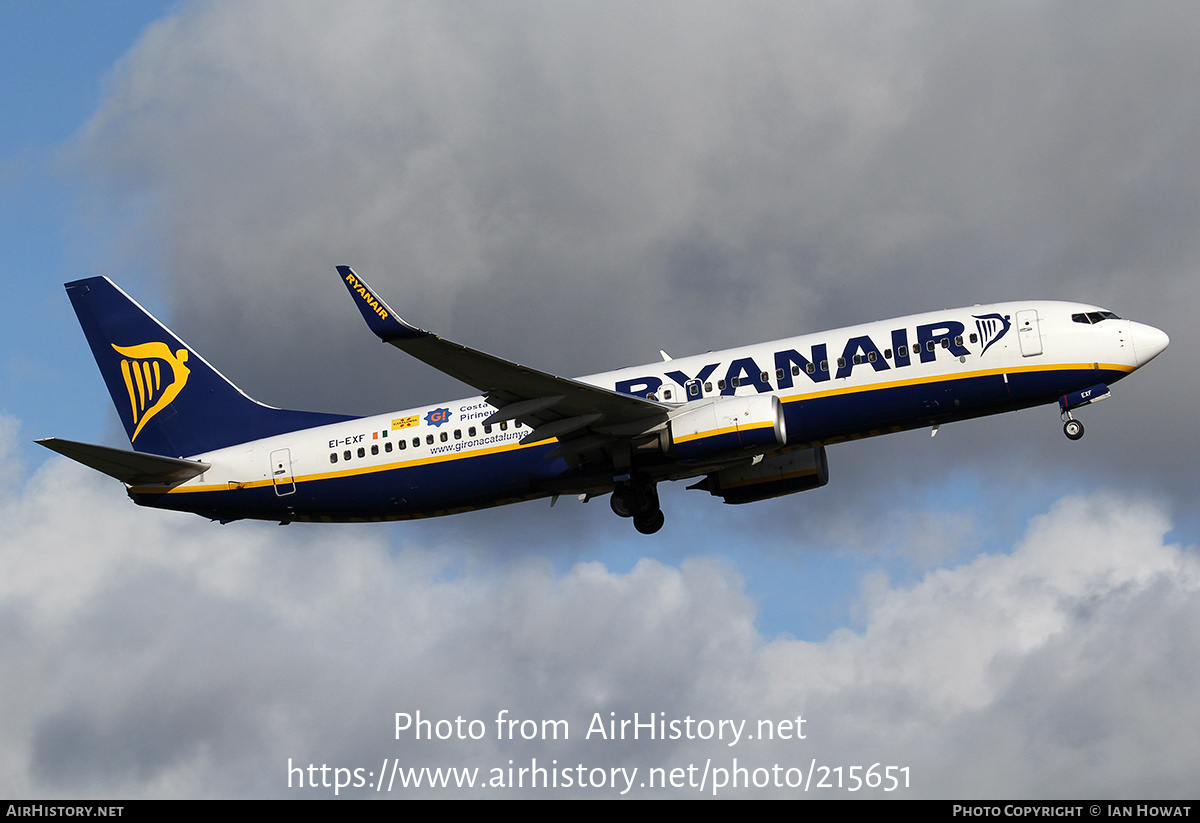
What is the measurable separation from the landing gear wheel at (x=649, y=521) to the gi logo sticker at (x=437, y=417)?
7.17 metres

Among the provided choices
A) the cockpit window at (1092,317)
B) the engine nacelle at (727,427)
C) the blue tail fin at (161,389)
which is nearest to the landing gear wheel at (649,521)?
the engine nacelle at (727,427)

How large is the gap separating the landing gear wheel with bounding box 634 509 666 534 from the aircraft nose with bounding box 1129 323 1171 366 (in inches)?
624

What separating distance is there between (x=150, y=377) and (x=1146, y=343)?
34.7 m

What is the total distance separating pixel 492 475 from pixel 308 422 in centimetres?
792

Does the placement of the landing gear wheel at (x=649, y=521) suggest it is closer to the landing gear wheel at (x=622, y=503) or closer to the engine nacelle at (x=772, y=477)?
the landing gear wheel at (x=622, y=503)

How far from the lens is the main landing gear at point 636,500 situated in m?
42.7

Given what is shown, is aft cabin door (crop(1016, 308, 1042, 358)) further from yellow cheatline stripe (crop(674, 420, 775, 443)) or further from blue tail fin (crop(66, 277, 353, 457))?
blue tail fin (crop(66, 277, 353, 457))

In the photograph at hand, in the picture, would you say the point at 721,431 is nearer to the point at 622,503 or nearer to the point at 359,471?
the point at 622,503

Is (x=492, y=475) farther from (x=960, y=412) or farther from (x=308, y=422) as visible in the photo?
(x=960, y=412)

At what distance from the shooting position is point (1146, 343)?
39438 millimetres

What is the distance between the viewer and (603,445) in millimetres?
41188

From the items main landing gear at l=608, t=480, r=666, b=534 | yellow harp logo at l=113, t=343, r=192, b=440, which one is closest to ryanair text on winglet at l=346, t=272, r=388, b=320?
main landing gear at l=608, t=480, r=666, b=534

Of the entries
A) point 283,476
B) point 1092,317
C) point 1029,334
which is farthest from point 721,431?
point 283,476
